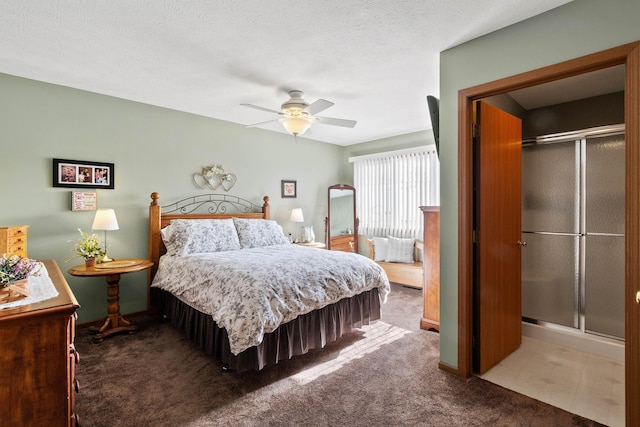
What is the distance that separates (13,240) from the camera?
2688 millimetres

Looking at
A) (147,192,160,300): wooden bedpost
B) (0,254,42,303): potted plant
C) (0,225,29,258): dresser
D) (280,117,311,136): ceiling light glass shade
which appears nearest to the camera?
(0,254,42,303): potted plant

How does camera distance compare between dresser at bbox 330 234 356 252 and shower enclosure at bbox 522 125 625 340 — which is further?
dresser at bbox 330 234 356 252

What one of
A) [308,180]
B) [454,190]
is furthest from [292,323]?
[308,180]

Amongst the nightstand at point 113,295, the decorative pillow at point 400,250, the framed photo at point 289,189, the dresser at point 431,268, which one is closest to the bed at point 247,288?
the nightstand at point 113,295

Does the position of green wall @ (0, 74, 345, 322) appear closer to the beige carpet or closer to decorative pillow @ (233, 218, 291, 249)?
decorative pillow @ (233, 218, 291, 249)

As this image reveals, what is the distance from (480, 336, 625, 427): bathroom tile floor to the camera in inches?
79.4

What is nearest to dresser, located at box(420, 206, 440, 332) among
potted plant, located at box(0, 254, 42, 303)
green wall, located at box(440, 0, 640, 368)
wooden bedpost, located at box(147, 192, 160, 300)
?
green wall, located at box(440, 0, 640, 368)

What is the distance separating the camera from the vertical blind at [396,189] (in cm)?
512

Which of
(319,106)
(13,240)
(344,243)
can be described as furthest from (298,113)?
(344,243)

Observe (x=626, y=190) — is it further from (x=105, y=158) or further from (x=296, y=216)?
(x=105, y=158)

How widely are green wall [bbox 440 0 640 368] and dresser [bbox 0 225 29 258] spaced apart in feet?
11.7

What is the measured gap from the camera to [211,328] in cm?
263

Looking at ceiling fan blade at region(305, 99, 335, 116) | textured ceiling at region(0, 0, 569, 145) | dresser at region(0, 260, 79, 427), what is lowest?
dresser at region(0, 260, 79, 427)

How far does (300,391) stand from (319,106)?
233cm
